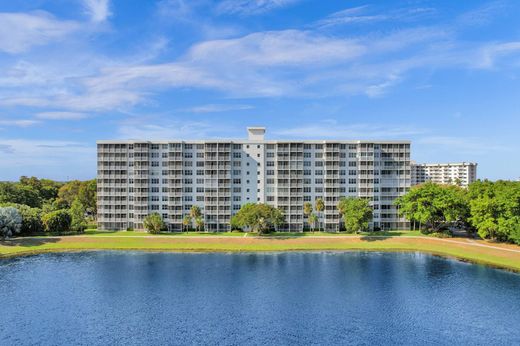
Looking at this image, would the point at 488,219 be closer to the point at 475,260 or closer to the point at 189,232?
the point at 475,260

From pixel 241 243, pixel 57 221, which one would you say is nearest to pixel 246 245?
pixel 241 243

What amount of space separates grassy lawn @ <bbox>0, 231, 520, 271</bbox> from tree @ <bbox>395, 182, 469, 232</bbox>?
710 cm

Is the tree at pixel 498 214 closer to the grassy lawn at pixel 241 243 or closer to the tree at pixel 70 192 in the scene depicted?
the grassy lawn at pixel 241 243

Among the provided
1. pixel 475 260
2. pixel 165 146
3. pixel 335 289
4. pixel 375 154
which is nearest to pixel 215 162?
pixel 165 146

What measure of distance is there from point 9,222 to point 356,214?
337 ft

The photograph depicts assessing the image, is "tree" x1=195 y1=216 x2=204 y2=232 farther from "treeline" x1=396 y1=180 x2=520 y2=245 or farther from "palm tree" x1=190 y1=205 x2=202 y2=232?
"treeline" x1=396 y1=180 x2=520 y2=245

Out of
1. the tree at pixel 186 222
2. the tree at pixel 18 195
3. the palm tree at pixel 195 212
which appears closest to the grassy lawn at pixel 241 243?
the tree at pixel 186 222

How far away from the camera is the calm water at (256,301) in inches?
2072

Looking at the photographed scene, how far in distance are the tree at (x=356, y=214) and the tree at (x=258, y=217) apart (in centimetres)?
2039

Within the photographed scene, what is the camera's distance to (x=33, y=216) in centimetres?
12200

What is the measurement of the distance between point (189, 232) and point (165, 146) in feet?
101

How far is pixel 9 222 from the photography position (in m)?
113

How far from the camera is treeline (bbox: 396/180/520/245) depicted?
102 metres

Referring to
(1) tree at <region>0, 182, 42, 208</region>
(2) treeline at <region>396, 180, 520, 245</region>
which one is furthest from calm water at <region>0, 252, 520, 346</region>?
(1) tree at <region>0, 182, 42, 208</region>
